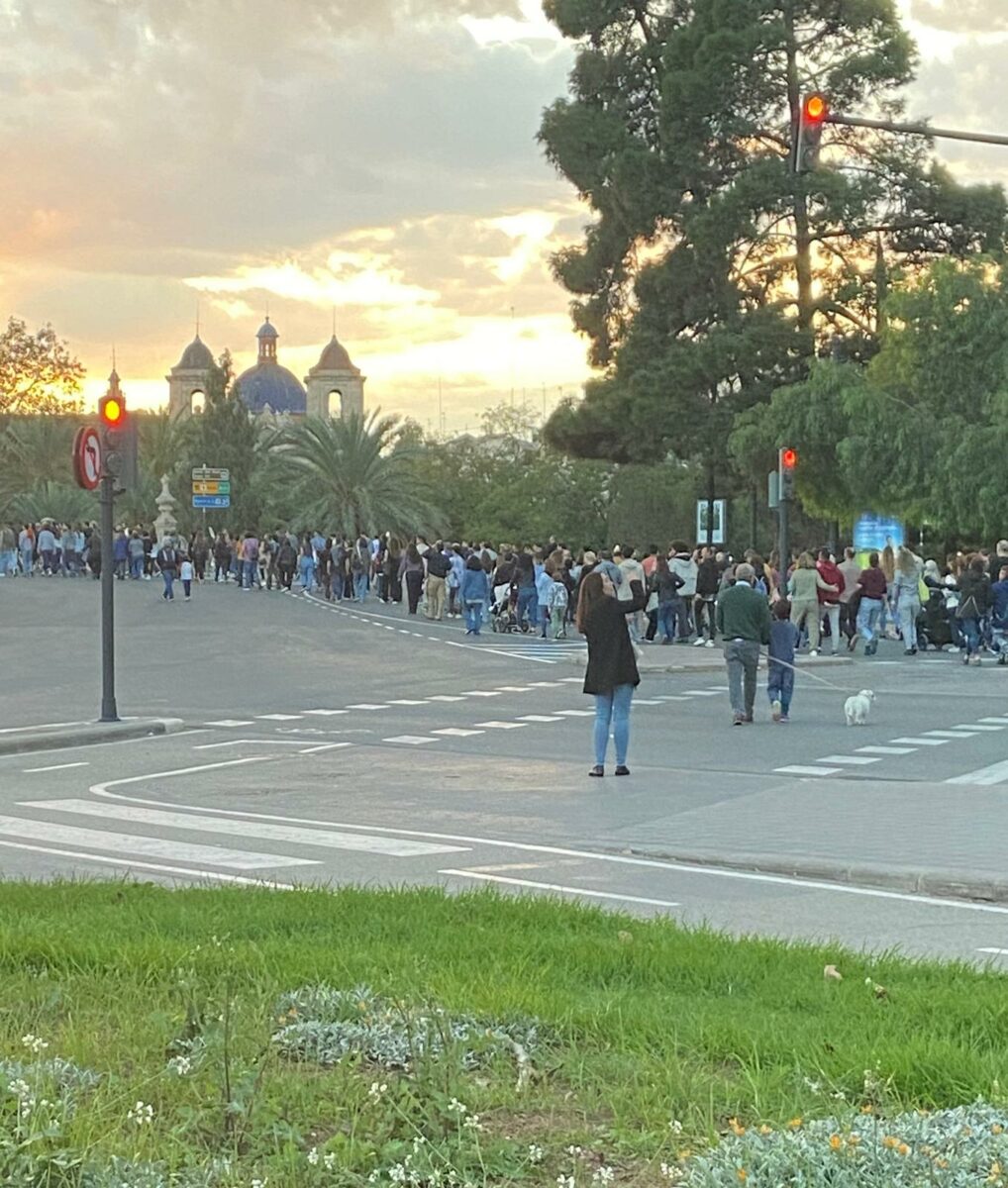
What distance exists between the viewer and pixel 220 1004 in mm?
5898

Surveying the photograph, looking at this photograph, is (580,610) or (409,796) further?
(580,610)

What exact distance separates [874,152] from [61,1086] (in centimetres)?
5569

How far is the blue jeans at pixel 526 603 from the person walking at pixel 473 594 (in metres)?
1.46

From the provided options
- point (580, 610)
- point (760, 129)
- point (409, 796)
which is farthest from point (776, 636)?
point (760, 129)

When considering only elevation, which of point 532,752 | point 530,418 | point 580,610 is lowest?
point 532,752

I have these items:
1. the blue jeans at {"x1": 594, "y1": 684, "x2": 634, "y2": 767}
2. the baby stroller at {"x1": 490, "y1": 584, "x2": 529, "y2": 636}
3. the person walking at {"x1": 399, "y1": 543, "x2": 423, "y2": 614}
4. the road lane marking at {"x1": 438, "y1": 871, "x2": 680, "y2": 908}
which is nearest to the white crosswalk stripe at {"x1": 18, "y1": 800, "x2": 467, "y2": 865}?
the road lane marking at {"x1": 438, "y1": 871, "x2": 680, "y2": 908}

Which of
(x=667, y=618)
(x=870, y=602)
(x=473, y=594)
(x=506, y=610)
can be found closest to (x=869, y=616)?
(x=870, y=602)

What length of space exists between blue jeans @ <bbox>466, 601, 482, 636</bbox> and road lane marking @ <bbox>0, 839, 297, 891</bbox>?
85.4 ft

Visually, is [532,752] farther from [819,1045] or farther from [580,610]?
[819,1045]

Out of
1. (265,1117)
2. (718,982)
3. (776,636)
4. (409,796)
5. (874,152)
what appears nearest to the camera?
(265,1117)

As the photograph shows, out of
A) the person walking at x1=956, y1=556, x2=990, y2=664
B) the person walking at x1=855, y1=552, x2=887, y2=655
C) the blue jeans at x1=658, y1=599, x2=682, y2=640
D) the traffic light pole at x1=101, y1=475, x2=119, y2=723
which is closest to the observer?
the traffic light pole at x1=101, y1=475, x2=119, y2=723

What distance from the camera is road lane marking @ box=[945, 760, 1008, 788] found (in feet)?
51.0

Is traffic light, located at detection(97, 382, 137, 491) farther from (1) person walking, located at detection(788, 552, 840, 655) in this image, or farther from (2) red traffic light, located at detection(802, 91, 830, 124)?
(1) person walking, located at detection(788, 552, 840, 655)

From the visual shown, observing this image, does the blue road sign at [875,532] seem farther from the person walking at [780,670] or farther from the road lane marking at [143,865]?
the road lane marking at [143,865]
